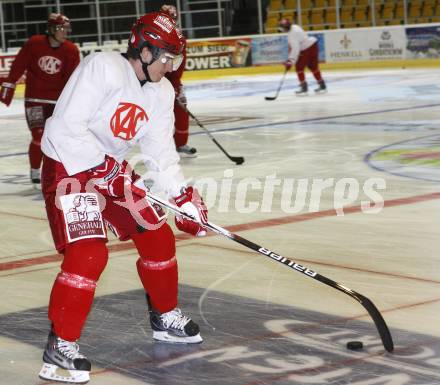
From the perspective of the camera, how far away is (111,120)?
376cm

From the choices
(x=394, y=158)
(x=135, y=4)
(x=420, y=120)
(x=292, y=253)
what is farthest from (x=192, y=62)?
(x=292, y=253)

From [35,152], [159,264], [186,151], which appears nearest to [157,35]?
[159,264]

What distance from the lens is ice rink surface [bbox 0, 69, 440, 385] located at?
12.2ft

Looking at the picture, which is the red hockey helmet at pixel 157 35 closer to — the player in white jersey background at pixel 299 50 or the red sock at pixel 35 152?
the red sock at pixel 35 152

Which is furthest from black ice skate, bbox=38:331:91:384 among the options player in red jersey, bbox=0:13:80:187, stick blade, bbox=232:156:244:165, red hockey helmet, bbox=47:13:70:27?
stick blade, bbox=232:156:244:165

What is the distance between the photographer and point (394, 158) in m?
9.35

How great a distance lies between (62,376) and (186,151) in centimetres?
665

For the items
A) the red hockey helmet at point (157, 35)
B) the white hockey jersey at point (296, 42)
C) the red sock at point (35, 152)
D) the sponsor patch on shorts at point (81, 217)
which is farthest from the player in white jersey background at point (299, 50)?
the sponsor patch on shorts at point (81, 217)

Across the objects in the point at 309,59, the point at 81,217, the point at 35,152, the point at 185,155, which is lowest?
the point at 185,155

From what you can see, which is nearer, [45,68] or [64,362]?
[64,362]

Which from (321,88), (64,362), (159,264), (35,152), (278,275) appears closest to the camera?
(64,362)

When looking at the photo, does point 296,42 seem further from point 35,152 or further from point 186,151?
point 35,152

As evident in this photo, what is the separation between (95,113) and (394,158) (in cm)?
596

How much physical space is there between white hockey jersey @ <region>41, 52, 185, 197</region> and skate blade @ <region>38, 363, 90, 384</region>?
681 mm
